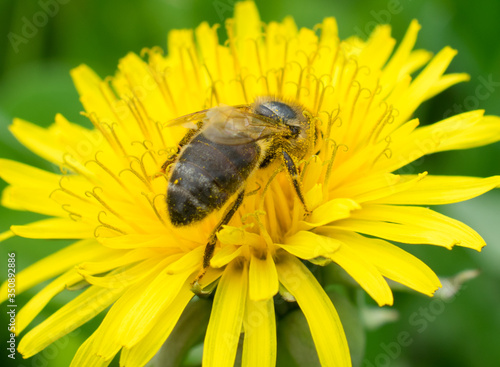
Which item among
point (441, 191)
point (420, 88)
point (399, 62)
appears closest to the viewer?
point (441, 191)

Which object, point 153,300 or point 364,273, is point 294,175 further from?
point 153,300

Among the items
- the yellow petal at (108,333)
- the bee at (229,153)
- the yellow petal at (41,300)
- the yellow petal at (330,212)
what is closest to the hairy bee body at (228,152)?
the bee at (229,153)

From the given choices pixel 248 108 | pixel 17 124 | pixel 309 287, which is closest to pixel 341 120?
pixel 248 108

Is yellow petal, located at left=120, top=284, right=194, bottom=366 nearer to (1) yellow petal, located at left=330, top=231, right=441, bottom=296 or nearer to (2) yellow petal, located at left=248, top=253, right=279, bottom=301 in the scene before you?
(2) yellow petal, located at left=248, top=253, right=279, bottom=301

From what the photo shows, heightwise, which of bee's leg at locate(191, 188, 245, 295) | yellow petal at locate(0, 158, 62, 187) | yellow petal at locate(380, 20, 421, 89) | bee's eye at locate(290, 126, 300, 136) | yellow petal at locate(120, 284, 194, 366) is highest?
yellow petal at locate(0, 158, 62, 187)

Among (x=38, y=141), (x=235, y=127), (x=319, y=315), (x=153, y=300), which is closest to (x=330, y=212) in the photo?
(x=319, y=315)

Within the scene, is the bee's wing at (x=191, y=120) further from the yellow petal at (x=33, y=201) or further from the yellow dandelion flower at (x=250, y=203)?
the yellow petal at (x=33, y=201)

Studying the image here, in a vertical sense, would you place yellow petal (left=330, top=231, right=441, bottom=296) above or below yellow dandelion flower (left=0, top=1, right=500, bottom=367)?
below

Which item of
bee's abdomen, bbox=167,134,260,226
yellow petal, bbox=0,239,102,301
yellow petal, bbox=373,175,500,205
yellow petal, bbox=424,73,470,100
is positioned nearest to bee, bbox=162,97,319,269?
bee's abdomen, bbox=167,134,260,226
